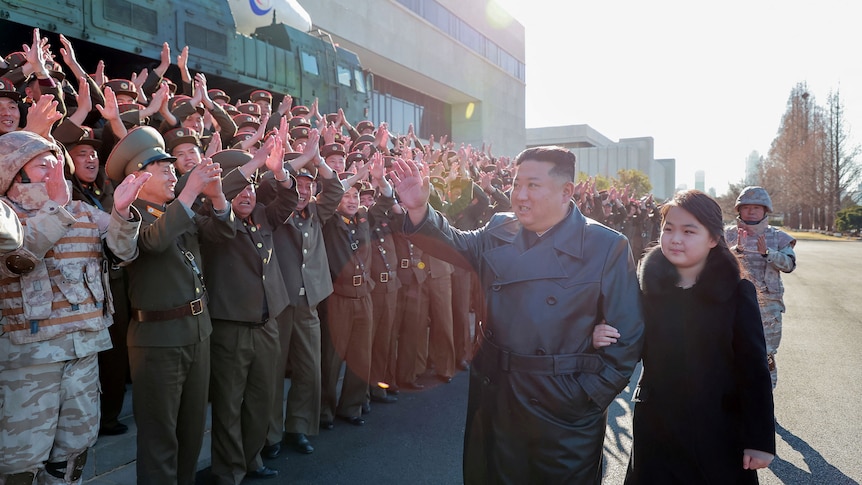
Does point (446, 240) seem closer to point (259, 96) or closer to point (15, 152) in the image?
point (15, 152)

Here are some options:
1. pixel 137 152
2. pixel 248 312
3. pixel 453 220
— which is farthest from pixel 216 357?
pixel 453 220

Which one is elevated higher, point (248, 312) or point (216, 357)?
point (248, 312)

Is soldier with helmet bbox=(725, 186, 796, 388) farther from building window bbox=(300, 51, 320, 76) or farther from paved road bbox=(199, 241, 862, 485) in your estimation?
building window bbox=(300, 51, 320, 76)

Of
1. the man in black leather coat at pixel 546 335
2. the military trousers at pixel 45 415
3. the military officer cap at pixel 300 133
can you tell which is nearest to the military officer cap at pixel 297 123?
the military officer cap at pixel 300 133

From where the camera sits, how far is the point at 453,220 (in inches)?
286

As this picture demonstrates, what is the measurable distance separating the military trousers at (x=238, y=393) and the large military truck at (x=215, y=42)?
612 centimetres

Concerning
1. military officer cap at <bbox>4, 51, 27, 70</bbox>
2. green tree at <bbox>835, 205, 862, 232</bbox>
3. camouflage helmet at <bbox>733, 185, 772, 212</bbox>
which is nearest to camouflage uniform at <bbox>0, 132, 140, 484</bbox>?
military officer cap at <bbox>4, 51, 27, 70</bbox>

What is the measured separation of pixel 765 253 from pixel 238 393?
4.48 meters

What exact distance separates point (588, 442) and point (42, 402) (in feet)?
8.06

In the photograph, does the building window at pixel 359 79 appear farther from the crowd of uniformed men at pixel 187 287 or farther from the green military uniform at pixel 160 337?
the green military uniform at pixel 160 337

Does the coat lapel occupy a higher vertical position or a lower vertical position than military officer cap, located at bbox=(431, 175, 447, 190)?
lower

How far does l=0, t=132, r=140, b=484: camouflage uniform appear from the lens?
2580mm

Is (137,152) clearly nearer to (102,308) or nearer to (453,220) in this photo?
(102,308)

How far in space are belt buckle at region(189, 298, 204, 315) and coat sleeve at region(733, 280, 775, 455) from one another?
9.17 feet
